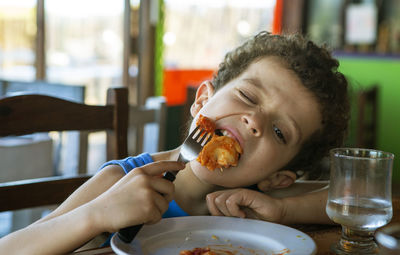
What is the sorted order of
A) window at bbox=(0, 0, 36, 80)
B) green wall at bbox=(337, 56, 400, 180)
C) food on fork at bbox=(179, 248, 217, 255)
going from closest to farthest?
food on fork at bbox=(179, 248, 217, 255) < window at bbox=(0, 0, 36, 80) < green wall at bbox=(337, 56, 400, 180)

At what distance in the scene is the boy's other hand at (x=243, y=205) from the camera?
111cm

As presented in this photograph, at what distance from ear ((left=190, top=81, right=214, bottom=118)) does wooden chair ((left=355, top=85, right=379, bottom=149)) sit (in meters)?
2.95

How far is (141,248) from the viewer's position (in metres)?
0.85

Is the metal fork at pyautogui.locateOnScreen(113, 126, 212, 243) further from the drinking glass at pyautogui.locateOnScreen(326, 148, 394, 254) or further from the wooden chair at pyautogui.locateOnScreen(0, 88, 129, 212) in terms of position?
the wooden chair at pyautogui.locateOnScreen(0, 88, 129, 212)

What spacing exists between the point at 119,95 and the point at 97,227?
0.69 meters

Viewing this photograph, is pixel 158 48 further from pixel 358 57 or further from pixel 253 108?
pixel 253 108

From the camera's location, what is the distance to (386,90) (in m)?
5.57

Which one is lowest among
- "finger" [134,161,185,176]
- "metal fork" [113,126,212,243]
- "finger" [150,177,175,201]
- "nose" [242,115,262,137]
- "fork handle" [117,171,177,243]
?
"fork handle" [117,171,177,243]

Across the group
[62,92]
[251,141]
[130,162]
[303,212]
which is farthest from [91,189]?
[62,92]

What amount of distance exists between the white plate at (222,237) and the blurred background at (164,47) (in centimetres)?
339

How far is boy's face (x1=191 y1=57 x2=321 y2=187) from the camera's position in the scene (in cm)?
115

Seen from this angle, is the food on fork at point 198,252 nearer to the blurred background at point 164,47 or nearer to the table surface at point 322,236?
the table surface at point 322,236

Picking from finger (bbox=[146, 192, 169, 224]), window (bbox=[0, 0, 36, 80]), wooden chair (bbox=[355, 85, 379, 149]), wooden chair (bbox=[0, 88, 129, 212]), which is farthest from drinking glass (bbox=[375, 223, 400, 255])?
window (bbox=[0, 0, 36, 80])

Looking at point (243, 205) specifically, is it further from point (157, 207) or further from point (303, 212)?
point (157, 207)
